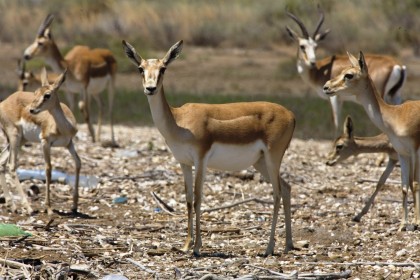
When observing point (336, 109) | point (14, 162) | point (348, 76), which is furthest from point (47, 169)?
point (336, 109)

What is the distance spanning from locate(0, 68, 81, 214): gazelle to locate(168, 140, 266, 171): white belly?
2519 millimetres

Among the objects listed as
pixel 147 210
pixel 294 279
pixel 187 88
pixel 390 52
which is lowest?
pixel 294 279

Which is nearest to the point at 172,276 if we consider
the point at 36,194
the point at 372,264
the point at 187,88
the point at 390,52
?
the point at 372,264

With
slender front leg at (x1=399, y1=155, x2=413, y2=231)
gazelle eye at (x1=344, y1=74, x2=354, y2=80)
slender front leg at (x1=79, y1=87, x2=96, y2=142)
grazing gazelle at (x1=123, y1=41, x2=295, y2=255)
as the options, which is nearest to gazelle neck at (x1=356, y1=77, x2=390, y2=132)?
gazelle eye at (x1=344, y1=74, x2=354, y2=80)

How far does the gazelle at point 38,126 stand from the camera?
1196 cm

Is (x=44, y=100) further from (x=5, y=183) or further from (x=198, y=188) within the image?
(x=198, y=188)

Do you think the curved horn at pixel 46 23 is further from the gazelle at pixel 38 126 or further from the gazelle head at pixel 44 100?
the gazelle head at pixel 44 100

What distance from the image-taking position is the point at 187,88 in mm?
26688

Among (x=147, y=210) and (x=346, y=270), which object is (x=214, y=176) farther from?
(x=346, y=270)

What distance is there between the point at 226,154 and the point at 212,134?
254 millimetres

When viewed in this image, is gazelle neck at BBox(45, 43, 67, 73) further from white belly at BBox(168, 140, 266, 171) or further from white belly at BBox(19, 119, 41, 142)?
white belly at BBox(168, 140, 266, 171)

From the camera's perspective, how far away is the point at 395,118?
11242 mm

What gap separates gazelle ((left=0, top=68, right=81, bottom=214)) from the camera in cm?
1196

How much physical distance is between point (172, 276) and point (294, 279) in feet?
3.74
